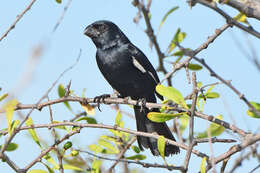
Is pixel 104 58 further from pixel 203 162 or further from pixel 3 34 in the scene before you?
pixel 203 162

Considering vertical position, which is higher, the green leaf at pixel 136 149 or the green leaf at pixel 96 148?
the green leaf at pixel 96 148

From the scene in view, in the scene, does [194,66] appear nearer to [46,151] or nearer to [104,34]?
[46,151]

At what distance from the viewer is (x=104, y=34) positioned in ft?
18.4

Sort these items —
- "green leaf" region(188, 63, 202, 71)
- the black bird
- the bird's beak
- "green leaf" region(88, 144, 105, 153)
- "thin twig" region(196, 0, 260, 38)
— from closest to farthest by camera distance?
"thin twig" region(196, 0, 260, 38) < "green leaf" region(88, 144, 105, 153) < "green leaf" region(188, 63, 202, 71) < the black bird < the bird's beak

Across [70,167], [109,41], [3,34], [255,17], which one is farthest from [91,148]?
[109,41]

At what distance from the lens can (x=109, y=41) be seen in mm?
5496

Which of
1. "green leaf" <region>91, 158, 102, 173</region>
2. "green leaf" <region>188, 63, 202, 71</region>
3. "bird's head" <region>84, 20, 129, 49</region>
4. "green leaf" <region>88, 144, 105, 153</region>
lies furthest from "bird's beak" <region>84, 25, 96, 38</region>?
"green leaf" <region>91, 158, 102, 173</region>

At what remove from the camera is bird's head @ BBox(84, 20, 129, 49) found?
18.0 ft

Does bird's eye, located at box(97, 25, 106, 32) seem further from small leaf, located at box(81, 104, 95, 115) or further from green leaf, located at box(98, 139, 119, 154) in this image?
green leaf, located at box(98, 139, 119, 154)

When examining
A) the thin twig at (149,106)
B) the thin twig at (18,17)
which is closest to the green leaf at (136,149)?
the thin twig at (149,106)

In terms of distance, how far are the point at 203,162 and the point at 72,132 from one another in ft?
3.45

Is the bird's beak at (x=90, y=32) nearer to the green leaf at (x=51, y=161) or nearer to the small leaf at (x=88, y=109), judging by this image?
the small leaf at (x=88, y=109)

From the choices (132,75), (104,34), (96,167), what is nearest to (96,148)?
(96,167)

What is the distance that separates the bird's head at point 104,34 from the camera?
5488mm
